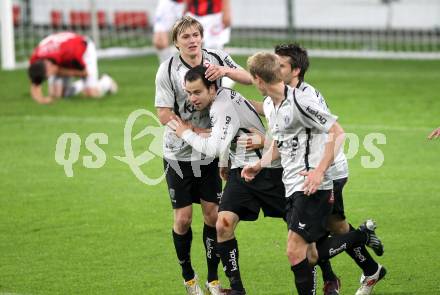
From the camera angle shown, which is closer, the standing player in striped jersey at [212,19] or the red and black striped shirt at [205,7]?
the standing player in striped jersey at [212,19]

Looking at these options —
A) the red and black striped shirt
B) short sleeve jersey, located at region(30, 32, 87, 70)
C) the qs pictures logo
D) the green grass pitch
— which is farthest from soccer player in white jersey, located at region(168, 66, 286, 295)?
short sleeve jersey, located at region(30, 32, 87, 70)

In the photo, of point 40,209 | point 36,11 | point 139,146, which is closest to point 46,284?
point 40,209

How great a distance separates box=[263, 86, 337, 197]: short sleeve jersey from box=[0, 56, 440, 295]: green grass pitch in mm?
1171

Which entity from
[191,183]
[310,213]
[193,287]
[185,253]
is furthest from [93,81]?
[310,213]

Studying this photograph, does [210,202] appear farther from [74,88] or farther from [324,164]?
[74,88]

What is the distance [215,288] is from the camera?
752cm

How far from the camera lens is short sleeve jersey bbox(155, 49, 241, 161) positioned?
7.44 metres

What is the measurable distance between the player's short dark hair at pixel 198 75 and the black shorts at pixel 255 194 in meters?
0.72

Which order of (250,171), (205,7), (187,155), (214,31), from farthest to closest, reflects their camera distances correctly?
(205,7)
(214,31)
(187,155)
(250,171)

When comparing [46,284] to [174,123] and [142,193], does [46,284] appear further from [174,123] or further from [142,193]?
[142,193]

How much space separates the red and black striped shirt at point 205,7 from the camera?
1634 centimetres

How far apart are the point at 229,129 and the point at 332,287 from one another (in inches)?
53.7

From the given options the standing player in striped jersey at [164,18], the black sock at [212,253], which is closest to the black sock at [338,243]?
the black sock at [212,253]

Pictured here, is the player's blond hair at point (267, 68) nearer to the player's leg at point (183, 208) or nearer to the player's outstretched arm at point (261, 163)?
the player's outstretched arm at point (261, 163)
